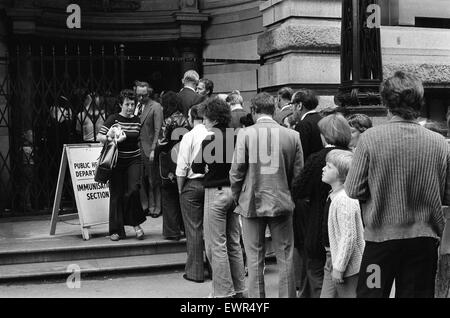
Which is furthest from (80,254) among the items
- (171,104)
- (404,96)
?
(404,96)

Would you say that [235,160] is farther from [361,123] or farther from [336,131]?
[361,123]

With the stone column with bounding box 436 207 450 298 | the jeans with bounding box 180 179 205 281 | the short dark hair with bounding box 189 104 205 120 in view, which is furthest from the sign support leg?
the stone column with bounding box 436 207 450 298

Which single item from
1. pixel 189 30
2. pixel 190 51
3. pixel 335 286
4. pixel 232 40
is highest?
pixel 189 30

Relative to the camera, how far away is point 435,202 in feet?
13.7

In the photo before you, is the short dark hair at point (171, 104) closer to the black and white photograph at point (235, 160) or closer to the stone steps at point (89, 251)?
the black and white photograph at point (235, 160)

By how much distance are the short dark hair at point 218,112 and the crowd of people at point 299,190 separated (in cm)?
1

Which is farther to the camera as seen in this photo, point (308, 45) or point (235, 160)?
point (308, 45)

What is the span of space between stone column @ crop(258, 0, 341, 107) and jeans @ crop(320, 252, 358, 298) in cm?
562

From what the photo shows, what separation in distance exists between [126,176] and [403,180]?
4989 mm

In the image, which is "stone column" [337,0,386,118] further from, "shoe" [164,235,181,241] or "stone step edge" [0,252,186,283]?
"stone step edge" [0,252,186,283]

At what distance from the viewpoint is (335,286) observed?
200 inches
